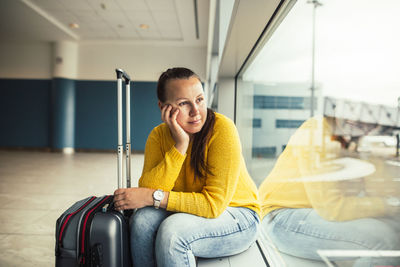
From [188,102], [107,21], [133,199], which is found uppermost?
[107,21]

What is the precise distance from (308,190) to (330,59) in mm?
684

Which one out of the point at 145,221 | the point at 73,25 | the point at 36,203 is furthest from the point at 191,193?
the point at 73,25

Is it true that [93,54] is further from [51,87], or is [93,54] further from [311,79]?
[311,79]

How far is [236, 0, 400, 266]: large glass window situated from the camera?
0.64 meters

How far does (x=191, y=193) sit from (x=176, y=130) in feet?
0.96

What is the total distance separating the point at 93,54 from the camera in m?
9.40

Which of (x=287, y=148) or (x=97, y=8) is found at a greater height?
(x=97, y=8)

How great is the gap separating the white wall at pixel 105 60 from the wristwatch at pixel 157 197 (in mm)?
8535

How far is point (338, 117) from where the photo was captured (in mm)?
947

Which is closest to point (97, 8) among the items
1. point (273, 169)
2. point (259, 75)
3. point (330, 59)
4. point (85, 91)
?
point (85, 91)

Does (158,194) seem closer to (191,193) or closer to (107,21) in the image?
(191,193)

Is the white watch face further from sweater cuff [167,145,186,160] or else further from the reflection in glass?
the reflection in glass

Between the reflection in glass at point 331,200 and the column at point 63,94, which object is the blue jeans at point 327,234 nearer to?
the reflection in glass at point 331,200

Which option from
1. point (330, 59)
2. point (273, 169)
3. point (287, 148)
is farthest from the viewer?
point (273, 169)
